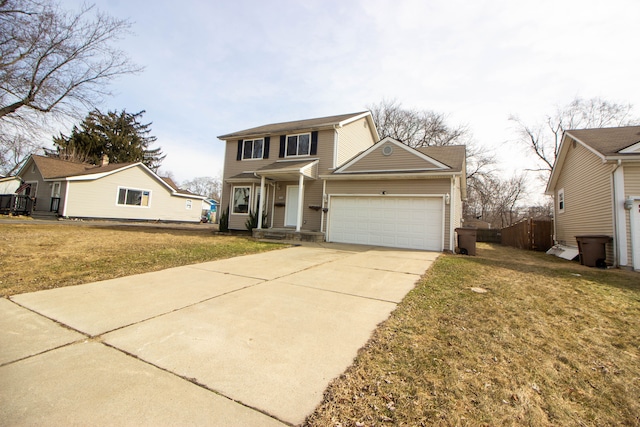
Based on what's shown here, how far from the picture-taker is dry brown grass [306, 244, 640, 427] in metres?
1.69

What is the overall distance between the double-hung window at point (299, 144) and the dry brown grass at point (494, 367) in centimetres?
1101

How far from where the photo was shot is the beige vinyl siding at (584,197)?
28.4 feet

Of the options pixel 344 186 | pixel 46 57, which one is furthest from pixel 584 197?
pixel 46 57

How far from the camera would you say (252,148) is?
15328 millimetres

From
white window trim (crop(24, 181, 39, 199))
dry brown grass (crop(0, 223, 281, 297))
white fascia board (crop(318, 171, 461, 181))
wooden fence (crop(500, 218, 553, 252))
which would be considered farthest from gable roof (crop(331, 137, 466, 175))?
white window trim (crop(24, 181, 39, 199))

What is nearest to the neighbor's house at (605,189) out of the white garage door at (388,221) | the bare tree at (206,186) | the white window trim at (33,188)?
the white garage door at (388,221)

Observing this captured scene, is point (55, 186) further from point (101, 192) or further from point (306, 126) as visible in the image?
point (306, 126)

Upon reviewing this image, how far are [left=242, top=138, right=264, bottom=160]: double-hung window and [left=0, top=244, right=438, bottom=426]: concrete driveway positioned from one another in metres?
→ 11.4

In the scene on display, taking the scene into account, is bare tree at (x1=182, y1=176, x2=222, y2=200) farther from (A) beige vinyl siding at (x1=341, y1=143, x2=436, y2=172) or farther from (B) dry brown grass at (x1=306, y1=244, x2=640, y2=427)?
(B) dry brown grass at (x1=306, y1=244, x2=640, y2=427)

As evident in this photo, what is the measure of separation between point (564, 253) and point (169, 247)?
1419cm

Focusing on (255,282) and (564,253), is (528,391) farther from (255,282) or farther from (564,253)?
(564,253)

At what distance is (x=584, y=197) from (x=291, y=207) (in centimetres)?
1179

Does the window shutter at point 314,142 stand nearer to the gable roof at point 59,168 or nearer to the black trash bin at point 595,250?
the black trash bin at point 595,250

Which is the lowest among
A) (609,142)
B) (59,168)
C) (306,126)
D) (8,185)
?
(8,185)
